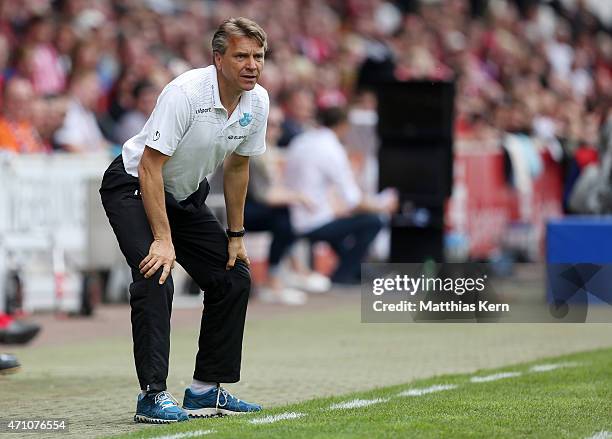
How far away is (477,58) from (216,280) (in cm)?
2180

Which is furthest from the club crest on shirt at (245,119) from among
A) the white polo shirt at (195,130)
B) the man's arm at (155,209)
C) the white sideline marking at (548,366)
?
the white sideline marking at (548,366)

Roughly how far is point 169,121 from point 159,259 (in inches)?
26.0

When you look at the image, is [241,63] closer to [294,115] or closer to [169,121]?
[169,121]

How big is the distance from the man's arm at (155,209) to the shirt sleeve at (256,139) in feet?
1.59

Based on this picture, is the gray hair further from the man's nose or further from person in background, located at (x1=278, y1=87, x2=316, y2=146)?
person in background, located at (x1=278, y1=87, x2=316, y2=146)

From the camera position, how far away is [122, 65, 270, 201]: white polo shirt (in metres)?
7.24

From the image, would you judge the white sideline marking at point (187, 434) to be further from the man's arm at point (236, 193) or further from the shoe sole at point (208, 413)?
the man's arm at point (236, 193)

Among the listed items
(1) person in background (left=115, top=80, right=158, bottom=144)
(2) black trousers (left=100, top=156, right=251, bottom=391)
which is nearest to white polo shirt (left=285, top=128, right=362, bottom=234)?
(1) person in background (left=115, top=80, right=158, bottom=144)

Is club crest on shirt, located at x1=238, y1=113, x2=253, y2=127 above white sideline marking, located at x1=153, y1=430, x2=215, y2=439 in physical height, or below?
above

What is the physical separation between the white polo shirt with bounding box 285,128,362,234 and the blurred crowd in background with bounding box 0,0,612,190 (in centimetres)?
94

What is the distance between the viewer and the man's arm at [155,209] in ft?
24.0

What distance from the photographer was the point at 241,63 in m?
7.30

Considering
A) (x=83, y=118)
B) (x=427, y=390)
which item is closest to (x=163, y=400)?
(x=427, y=390)

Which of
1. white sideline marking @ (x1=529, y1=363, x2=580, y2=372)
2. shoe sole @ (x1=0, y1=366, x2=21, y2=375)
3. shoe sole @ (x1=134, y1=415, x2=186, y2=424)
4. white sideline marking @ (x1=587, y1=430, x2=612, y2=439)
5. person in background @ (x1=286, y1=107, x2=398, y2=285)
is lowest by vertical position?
shoe sole @ (x1=0, y1=366, x2=21, y2=375)
